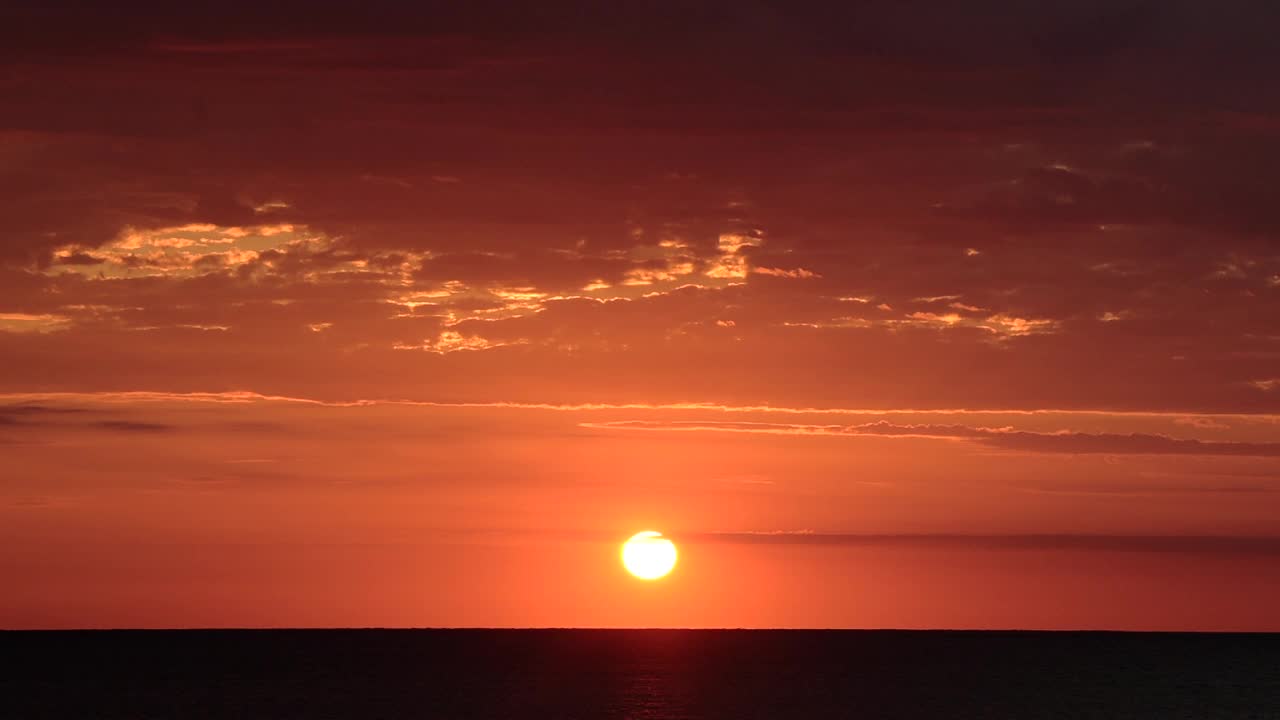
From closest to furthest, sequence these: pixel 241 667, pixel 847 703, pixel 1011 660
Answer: pixel 847 703 → pixel 241 667 → pixel 1011 660

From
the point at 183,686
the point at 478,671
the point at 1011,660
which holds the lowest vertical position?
the point at 183,686

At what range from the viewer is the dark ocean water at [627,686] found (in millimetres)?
119688

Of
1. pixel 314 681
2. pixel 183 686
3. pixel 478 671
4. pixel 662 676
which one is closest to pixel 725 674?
pixel 662 676

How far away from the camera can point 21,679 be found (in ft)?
500

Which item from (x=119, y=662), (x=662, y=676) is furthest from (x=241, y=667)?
(x=662, y=676)

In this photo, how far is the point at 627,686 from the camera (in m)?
139

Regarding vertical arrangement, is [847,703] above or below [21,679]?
below

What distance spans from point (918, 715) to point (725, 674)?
39.9 m

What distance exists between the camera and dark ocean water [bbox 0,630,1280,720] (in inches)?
4712

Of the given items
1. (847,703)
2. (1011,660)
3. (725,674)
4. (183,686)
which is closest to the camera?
(847,703)

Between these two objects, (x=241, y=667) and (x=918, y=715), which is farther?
(x=241, y=667)

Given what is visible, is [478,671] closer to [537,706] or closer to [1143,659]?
[537,706]

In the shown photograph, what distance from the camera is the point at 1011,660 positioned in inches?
7525

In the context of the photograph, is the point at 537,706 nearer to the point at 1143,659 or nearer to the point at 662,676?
the point at 662,676
